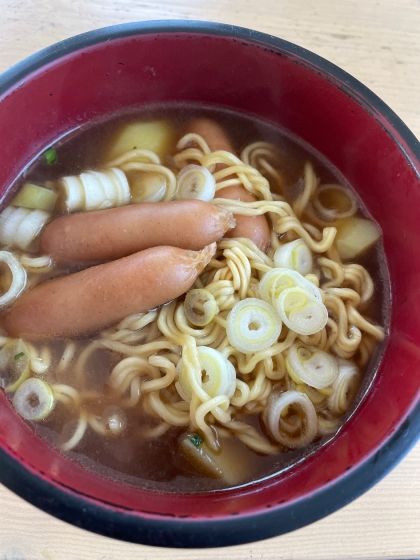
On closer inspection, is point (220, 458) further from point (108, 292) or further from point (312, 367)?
point (108, 292)

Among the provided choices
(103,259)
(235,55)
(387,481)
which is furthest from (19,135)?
(387,481)

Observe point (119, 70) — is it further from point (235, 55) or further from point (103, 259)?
point (103, 259)

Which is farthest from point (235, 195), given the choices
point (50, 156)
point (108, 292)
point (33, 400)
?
point (33, 400)

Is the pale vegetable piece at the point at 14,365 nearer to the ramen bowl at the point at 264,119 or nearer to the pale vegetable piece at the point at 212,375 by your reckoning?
the ramen bowl at the point at 264,119

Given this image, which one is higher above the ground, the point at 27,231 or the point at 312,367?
the point at 27,231

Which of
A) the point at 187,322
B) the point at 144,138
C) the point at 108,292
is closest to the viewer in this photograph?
the point at 108,292

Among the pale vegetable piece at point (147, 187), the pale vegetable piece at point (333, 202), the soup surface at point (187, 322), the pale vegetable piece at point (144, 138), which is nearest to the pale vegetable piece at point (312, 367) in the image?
the soup surface at point (187, 322)
